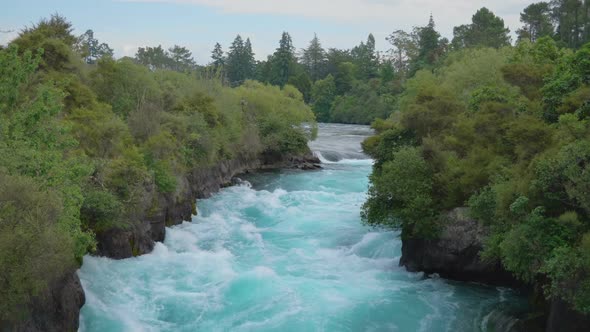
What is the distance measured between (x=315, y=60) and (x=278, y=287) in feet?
339

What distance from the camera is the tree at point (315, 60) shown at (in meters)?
117

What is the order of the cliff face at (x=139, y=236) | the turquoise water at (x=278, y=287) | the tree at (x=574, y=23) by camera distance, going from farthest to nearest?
1. the tree at (x=574, y=23)
2. the turquoise water at (x=278, y=287)
3. the cliff face at (x=139, y=236)

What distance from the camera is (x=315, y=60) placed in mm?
117875

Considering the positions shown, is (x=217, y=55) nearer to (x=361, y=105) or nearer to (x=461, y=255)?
(x=361, y=105)

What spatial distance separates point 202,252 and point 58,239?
11.3 metres

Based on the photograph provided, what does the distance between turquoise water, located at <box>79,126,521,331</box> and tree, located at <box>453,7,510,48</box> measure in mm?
43288

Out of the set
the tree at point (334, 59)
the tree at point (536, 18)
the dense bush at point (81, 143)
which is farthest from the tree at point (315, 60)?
the dense bush at point (81, 143)

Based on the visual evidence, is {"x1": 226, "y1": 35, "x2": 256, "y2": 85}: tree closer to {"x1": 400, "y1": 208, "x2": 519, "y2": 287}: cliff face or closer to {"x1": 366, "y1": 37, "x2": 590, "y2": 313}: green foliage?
{"x1": 366, "y1": 37, "x2": 590, "y2": 313}: green foliage

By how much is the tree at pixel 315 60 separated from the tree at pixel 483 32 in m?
44.3

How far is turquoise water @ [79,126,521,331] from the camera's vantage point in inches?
612

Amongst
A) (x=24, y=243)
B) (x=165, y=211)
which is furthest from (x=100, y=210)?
(x=24, y=243)

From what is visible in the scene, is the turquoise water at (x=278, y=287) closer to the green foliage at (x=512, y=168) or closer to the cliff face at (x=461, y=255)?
the cliff face at (x=461, y=255)

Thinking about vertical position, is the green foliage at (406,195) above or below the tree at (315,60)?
below

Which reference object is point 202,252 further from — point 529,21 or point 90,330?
point 529,21
